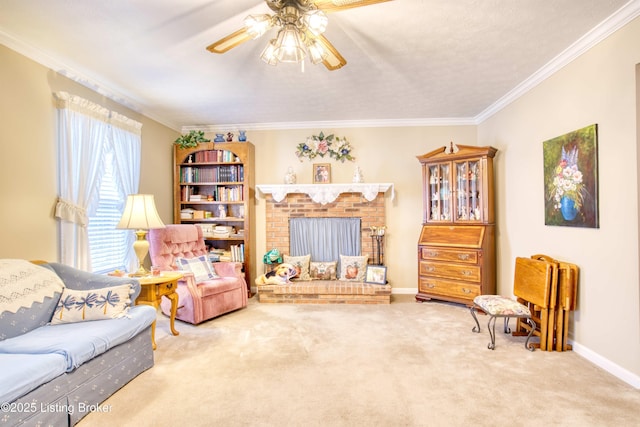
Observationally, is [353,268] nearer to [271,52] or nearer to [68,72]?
[271,52]

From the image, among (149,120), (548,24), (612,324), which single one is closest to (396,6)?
(548,24)

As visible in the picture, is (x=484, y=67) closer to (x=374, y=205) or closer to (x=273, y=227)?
(x=374, y=205)

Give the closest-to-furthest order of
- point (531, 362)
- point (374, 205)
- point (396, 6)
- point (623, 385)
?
point (396, 6)
point (623, 385)
point (531, 362)
point (374, 205)

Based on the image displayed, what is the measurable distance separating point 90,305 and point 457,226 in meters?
3.88

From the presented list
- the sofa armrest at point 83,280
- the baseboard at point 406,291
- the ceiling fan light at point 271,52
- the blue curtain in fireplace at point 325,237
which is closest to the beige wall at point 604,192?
the baseboard at point 406,291

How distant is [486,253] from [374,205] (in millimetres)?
1594

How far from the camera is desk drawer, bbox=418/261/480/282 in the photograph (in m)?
3.99

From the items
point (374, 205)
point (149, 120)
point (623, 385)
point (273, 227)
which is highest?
point (149, 120)

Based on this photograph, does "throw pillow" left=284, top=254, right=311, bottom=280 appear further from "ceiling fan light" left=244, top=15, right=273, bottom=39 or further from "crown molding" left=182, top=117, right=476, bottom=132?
"ceiling fan light" left=244, top=15, right=273, bottom=39

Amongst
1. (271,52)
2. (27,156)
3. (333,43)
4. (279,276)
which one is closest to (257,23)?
(271,52)

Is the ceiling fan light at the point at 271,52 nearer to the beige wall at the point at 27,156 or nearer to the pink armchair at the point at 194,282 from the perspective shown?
the beige wall at the point at 27,156

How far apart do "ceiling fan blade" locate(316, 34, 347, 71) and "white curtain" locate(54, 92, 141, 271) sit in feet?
7.68

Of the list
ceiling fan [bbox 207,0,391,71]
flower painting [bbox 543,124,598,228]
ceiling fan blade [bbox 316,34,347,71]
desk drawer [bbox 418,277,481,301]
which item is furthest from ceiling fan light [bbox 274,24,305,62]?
desk drawer [bbox 418,277,481,301]

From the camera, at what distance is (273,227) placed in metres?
4.94
